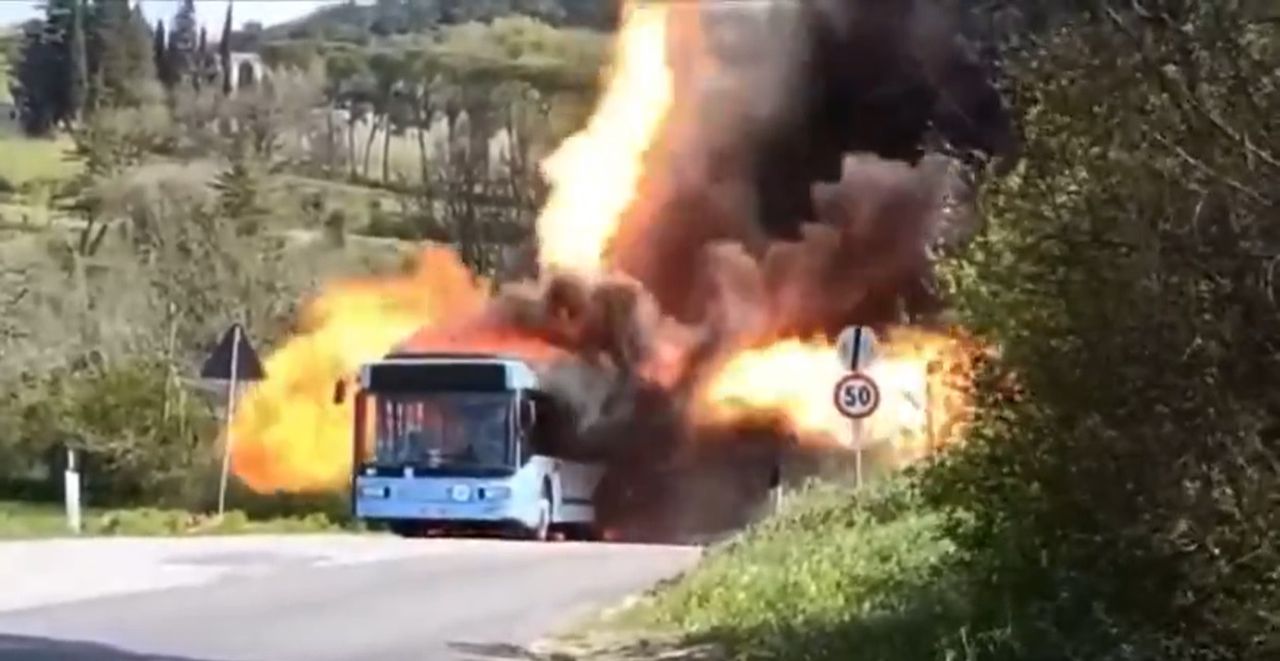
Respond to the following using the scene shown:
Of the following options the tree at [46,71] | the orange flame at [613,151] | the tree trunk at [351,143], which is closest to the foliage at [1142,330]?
the orange flame at [613,151]

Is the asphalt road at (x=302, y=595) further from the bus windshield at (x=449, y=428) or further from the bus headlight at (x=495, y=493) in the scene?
the bus windshield at (x=449, y=428)

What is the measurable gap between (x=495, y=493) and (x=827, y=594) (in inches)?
542

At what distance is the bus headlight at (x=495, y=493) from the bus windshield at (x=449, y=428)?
331mm

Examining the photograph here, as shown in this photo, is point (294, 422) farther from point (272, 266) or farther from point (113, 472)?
point (272, 266)

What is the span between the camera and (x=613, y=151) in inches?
1412

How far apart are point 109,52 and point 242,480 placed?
128ft

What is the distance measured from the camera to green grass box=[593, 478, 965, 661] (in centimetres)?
1461

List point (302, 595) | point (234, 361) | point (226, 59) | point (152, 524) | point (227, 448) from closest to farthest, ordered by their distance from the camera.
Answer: point (302, 595), point (234, 361), point (152, 524), point (227, 448), point (226, 59)

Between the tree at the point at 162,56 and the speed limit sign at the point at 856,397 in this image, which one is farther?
the tree at the point at 162,56

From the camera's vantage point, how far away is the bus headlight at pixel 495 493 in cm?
3053

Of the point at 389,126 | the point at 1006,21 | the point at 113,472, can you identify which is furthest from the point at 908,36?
the point at 389,126

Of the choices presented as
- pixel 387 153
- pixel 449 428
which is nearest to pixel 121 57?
pixel 387 153

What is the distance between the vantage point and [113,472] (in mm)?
41125

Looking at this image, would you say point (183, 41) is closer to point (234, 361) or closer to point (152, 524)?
point (152, 524)
